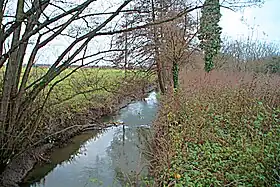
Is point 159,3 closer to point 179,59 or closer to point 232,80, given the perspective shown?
point 179,59

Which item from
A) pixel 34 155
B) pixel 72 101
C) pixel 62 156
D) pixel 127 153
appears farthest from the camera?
pixel 72 101

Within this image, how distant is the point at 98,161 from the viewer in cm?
695

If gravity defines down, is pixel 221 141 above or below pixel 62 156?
above

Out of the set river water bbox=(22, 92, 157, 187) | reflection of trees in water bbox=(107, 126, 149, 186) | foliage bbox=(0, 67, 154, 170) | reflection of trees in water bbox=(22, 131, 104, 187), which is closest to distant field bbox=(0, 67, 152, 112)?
foliage bbox=(0, 67, 154, 170)

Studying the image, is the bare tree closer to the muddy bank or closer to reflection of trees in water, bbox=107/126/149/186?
the muddy bank

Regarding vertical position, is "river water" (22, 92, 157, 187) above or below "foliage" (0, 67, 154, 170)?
below

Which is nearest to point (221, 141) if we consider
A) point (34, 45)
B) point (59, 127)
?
point (34, 45)

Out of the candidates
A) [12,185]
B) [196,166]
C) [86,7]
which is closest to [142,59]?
[86,7]

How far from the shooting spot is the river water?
567 cm

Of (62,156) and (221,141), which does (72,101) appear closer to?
(62,156)

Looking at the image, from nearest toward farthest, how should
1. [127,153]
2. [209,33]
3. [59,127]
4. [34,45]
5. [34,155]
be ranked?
[34,45]
[34,155]
[127,153]
[59,127]
[209,33]

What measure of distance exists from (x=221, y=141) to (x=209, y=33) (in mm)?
8584

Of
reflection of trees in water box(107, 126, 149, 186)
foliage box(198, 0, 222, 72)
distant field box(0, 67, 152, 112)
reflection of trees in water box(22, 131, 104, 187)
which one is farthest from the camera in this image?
foliage box(198, 0, 222, 72)

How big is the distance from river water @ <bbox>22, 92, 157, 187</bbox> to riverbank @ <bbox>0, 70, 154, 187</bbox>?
0.20 m
